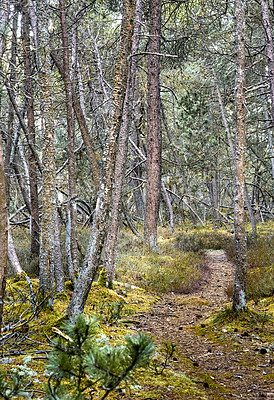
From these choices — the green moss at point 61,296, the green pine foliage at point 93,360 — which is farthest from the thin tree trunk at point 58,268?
the green pine foliage at point 93,360

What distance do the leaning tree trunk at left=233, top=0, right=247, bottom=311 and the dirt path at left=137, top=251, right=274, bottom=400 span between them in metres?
0.72

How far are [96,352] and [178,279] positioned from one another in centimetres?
786

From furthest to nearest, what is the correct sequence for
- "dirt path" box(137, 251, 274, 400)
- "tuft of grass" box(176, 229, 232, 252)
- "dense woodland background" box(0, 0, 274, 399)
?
"tuft of grass" box(176, 229, 232, 252)
"dense woodland background" box(0, 0, 274, 399)
"dirt path" box(137, 251, 274, 400)

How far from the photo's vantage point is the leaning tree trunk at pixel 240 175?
220 inches

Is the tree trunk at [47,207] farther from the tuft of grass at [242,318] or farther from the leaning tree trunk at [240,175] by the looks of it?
the leaning tree trunk at [240,175]

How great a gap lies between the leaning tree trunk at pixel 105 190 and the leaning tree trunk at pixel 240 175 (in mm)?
2470

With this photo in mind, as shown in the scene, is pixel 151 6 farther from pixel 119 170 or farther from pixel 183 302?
pixel 183 302

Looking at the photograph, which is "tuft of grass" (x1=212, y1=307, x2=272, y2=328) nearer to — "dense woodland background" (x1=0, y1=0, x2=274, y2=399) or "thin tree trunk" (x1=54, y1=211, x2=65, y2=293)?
"dense woodland background" (x1=0, y1=0, x2=274, y2=399)

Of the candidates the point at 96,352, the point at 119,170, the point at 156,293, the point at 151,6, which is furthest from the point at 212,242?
the point at 96,352

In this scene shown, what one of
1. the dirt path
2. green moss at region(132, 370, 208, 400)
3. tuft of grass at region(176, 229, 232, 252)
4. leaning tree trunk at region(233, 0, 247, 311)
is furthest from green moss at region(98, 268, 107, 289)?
tuft of grass at region(176, 229, 232, 252)

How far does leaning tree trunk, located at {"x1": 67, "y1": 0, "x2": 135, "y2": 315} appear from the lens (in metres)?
3.70

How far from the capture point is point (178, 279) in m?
9.19

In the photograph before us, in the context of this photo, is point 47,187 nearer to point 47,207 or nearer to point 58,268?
point 47,207

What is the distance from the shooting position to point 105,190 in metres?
3.82
